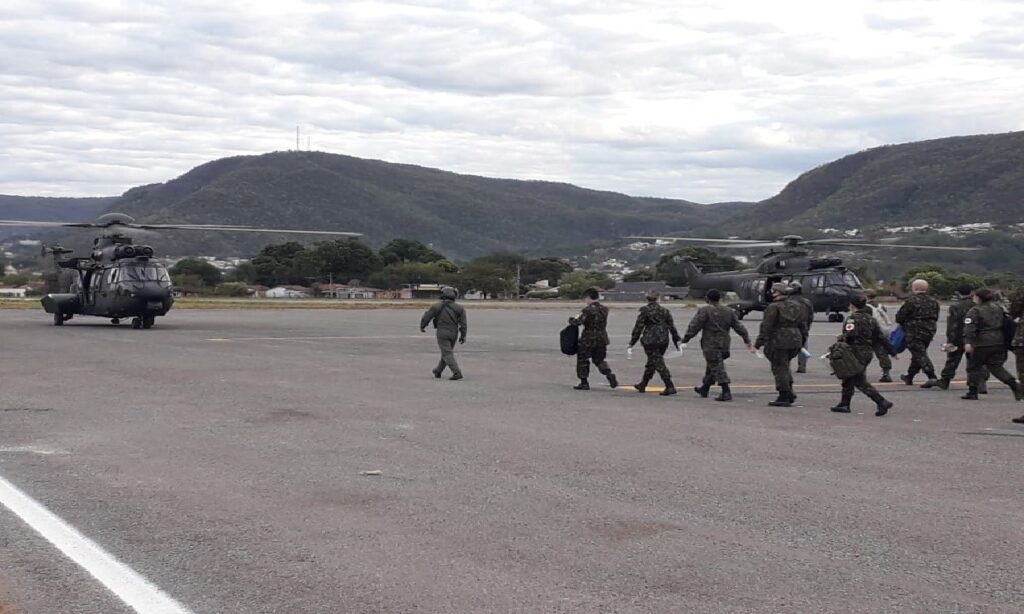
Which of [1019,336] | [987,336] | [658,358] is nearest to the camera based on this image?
[1019,336]

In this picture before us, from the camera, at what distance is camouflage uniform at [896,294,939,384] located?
16438 millimetres

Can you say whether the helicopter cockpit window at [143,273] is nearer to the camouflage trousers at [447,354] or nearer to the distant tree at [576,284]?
the camouflage trousers at [447,354]

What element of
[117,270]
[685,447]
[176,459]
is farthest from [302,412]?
[117,270]

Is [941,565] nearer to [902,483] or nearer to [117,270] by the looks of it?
[902,483]

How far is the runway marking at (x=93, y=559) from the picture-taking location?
505 centimetres

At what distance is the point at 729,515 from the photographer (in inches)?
279

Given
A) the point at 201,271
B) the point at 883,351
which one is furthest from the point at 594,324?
the point at 201,271

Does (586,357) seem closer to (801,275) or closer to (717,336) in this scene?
(717,336)

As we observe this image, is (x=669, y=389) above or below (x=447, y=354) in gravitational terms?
below

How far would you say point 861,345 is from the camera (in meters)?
12.7

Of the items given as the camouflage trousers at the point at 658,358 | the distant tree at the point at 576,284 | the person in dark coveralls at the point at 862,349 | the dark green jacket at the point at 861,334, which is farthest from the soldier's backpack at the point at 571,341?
the distant tree at the point at 576,284

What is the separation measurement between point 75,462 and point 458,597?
4992 millimetres

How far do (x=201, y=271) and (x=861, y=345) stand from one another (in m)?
87.8

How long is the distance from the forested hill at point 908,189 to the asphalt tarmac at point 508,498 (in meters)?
103
